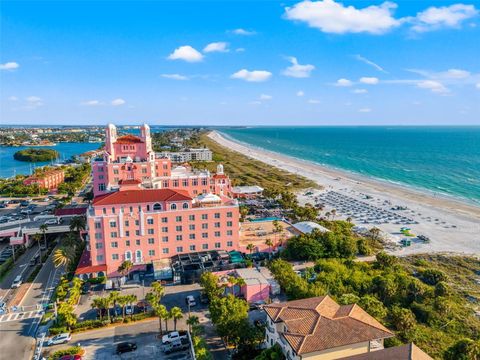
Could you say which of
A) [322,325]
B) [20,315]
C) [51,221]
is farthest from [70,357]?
[51,221]

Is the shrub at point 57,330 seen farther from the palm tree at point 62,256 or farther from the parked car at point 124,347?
the palm tree at point 62,256

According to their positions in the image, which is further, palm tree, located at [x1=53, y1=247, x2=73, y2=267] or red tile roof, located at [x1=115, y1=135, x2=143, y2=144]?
red tile roof, located at [x1=115, y1=135, x2=143, y2=144]

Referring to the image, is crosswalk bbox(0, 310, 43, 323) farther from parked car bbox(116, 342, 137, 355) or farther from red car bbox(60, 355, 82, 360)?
parked car bbox(116, 342, 137, 355)

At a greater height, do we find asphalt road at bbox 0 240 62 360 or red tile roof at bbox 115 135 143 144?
red tile roof at bbox 115 135 143 144

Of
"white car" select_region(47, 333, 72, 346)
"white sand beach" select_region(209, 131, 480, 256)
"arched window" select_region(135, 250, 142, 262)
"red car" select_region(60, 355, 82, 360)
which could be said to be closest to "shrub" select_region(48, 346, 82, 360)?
"red car" select_region(60, 355, 82, 360)

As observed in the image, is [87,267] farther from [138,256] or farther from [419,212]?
[419,212]

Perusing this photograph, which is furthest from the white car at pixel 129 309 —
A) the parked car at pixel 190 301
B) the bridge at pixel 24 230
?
the bridge at pixel 24 230

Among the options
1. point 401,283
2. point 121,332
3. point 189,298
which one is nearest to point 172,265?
point 189,298
